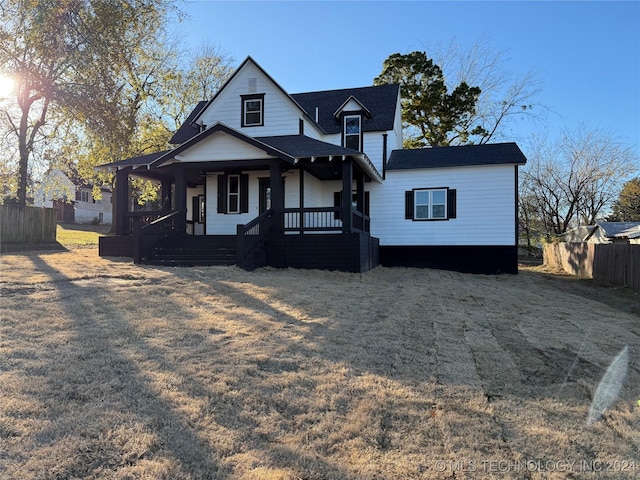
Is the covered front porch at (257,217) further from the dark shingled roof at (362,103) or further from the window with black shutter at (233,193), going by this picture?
the dark shingled roof at (362,103)

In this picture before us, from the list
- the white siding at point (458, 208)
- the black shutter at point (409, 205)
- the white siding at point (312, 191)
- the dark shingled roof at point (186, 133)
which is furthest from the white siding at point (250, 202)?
the black shutter at point (409, 205)

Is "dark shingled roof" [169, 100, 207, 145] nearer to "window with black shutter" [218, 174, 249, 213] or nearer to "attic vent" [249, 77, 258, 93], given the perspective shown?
"attic vent" [249, 77, 258, 93]

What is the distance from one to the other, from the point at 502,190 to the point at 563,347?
11.4 m

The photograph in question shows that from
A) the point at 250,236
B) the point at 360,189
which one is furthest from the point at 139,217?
the point at 360,189

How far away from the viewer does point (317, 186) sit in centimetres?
1708

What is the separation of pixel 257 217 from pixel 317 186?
4691mm

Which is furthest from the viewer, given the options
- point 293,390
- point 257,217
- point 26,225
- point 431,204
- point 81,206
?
point 81,206

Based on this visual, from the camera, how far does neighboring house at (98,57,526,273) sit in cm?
1323

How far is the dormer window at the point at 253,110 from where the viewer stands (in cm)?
1644

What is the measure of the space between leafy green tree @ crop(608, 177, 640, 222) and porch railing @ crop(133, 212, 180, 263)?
3275 cm

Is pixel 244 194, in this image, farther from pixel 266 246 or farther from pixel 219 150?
pixel 266 246

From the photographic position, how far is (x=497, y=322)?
6.82 metres

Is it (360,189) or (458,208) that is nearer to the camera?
(360,189)

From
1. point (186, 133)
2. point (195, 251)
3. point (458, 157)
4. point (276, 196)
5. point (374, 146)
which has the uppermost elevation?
point (186, 133)
